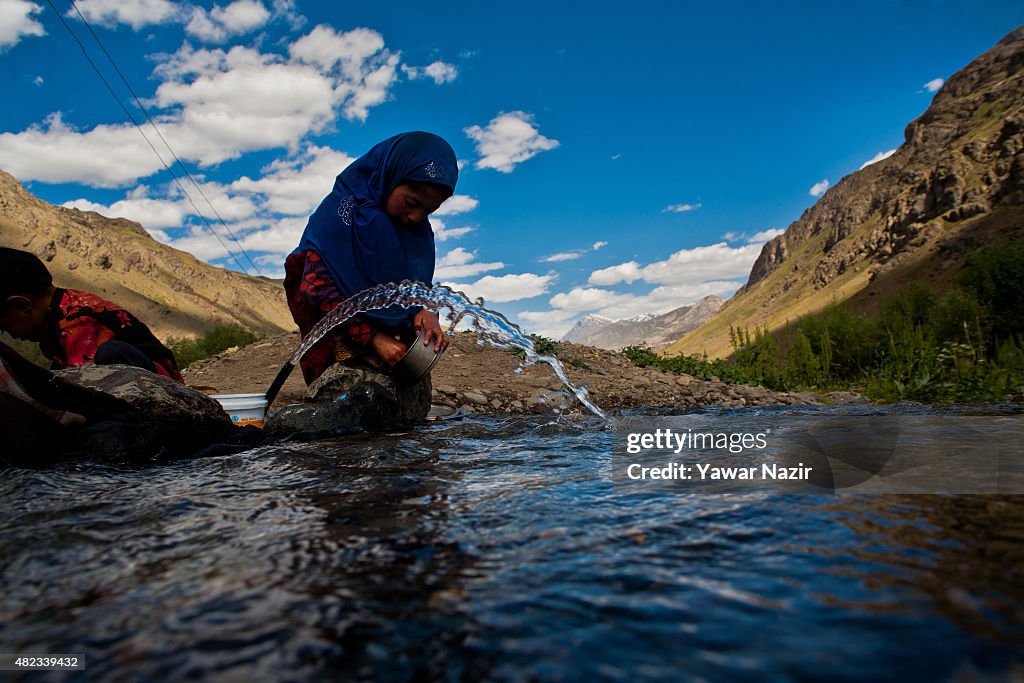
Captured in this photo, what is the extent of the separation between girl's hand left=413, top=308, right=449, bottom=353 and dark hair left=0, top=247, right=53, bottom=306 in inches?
78.7

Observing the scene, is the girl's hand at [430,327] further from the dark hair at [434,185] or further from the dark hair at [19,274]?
the dark hair at [19,274]

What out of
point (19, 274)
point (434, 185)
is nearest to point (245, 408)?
point (19, 274)

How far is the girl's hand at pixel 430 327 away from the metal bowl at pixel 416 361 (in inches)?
1.0

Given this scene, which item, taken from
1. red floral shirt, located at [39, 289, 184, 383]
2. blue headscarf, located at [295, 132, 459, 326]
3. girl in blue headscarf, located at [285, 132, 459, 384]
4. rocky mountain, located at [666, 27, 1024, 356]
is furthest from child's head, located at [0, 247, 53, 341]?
rocky mountain, located at [666, 27, 1024, 356]

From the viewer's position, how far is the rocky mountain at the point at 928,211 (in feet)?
211

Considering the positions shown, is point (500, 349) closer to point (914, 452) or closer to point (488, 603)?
point (914, 452)

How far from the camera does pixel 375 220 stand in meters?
3.62

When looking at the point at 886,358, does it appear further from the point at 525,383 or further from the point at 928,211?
the point at 928,211

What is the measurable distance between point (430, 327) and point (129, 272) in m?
156

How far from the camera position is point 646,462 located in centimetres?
233

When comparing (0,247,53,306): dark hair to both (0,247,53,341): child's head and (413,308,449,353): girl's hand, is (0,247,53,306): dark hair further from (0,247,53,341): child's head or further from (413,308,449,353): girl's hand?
(413,308,449,353): girl's hand

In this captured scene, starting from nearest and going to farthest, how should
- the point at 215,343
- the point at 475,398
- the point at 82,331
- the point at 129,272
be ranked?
the point at 82,331
the point at 475,398
the point at 215,343
the point at 129,272

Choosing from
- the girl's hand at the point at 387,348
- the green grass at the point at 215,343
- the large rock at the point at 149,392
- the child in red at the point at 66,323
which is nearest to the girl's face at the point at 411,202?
the girl's hand at the point at 387,348

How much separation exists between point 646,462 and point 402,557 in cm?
135
